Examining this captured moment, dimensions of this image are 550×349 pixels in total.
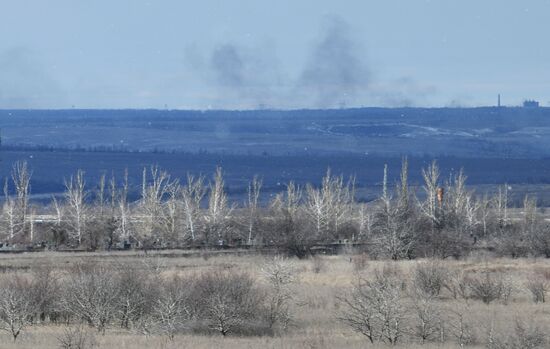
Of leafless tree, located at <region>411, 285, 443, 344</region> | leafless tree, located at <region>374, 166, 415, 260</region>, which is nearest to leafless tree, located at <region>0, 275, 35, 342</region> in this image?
leafless tree, located at <region>411, 285, 443, 344</region>

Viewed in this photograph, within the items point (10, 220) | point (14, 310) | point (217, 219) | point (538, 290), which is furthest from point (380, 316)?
point (10, 220)

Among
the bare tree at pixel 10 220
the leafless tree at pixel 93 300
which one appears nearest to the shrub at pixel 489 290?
the leafless tree at pixel 93 300

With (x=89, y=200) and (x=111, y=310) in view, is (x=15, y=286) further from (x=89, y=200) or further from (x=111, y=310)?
(x=89, y=200)

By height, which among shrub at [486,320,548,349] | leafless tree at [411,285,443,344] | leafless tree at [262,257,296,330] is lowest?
leafless tree at [262,257,296,330]

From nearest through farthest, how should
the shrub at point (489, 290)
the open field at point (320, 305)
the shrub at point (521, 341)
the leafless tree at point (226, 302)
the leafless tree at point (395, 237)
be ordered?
the shrub at point (521, 341) < the open field at point (320, 305) < the leafless tree at point (226, 302) < the shrub at point (489, 290) < the leafless tree at point (395, 237)

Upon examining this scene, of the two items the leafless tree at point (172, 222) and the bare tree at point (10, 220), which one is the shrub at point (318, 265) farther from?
the bare tree at point (10, 220)

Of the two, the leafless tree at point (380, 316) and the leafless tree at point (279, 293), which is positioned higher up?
the leafless tree at point (380, 316)

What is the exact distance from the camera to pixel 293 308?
1114 inches

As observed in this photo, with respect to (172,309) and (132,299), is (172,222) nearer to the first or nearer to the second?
(132,299)

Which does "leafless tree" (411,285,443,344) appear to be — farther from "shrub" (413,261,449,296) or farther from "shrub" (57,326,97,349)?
"shrub" (57,326,97,349)

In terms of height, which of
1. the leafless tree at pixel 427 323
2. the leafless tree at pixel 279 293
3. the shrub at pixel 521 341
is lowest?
the leafless tree at pixel 279 293

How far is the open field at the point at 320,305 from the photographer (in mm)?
22141

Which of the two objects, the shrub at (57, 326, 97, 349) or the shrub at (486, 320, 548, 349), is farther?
the shrub at (57, 326, 97, 349)

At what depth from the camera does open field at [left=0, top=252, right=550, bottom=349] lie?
2214 cm
